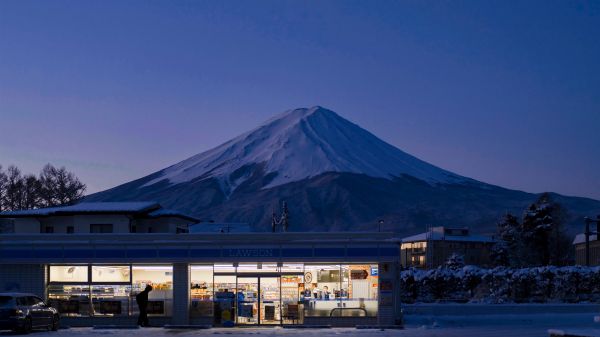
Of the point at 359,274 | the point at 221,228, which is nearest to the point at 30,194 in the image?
the point at 221,228

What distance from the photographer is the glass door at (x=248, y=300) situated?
118ft

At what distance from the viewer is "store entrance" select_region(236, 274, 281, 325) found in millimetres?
36000

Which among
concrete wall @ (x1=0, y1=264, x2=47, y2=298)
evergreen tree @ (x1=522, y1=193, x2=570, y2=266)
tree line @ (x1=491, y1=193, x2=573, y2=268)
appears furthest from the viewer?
tree line @ (x1=491, y1=193, x2=573, y2=268)

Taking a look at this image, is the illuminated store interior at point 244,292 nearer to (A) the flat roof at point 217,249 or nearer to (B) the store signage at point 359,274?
(B) the store signage at point 359,274

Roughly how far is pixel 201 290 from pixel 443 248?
363 feet

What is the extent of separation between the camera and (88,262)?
3619 cm

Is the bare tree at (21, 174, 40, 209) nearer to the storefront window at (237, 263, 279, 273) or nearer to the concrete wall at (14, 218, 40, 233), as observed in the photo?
the concrete wall at (14, 218, 40, 233)

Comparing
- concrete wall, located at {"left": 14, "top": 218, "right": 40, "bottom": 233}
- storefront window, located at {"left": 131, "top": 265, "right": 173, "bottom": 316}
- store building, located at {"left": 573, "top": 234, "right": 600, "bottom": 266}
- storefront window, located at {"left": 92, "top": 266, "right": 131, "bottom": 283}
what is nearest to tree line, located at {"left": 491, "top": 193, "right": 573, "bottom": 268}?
store building, located at {"left": 573, "top": 234, "right": 600, "bottom": 266}

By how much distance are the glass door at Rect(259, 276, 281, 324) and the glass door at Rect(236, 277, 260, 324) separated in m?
0.20

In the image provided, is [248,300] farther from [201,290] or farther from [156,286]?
[156,286]

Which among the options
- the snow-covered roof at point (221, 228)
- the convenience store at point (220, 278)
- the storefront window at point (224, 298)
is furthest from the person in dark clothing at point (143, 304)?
the snow-covered roof at point (221, 228)

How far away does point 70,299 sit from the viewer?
36.6 m

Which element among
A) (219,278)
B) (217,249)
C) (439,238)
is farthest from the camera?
(439,238)

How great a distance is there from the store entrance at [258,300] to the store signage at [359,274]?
9.76 feet
